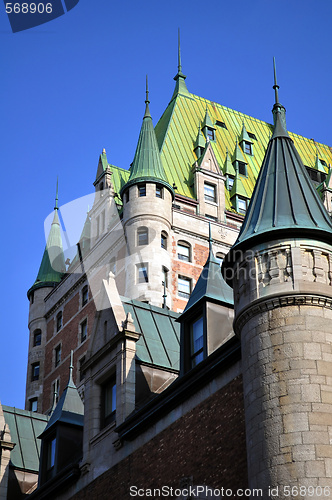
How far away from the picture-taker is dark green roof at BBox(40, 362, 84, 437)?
3141cm

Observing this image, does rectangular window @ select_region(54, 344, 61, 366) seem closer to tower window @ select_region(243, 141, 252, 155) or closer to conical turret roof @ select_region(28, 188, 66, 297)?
conical turret roof @ select_region(28, 188, 66, 297)

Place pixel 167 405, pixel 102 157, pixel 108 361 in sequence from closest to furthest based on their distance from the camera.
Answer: pixel 167 405
pixel 108 361
pixel 102 157

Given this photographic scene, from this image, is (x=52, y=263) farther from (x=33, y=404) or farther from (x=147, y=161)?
(x=147, y=161)

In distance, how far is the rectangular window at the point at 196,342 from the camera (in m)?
25.3

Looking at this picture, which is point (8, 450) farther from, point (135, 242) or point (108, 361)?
point (135, 242)

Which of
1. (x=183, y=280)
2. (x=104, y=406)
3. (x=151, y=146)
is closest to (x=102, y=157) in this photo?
(x=151, y=146)

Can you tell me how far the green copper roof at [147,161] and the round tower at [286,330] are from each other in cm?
4133

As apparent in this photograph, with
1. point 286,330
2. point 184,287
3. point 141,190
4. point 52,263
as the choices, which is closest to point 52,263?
point 52,263

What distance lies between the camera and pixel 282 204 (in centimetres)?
2248

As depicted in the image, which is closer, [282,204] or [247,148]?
[282,204]

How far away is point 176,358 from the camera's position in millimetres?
28875

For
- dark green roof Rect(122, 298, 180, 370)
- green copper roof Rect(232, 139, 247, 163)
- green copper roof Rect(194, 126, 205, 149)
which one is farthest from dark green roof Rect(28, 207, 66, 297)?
dark green roof Rect(122, 298, 180, 370)

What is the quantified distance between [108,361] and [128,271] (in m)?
34.2

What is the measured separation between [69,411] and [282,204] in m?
12.4
